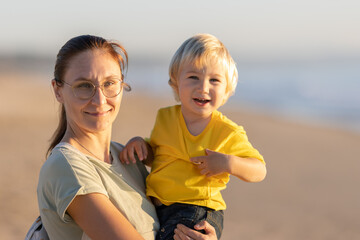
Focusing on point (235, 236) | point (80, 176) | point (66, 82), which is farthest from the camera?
point (235, 236)

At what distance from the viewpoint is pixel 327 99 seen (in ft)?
71.6

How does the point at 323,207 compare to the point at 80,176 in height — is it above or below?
below

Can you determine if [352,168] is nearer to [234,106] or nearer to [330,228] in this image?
[330,228]

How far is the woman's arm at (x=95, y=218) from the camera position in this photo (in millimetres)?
2504

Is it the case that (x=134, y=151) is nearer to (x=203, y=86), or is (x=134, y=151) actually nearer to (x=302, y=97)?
(x=203, y=86)

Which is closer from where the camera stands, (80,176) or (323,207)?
(80,176)

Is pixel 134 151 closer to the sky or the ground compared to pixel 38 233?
closer to the sky

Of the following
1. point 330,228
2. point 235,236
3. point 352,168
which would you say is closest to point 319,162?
point 352,168

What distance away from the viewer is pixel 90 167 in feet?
8.83

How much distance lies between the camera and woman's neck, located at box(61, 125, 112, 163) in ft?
9.46

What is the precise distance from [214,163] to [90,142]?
670 millimetres

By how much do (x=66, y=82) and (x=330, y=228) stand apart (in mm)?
6880

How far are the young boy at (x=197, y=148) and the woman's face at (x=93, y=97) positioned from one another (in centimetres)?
34

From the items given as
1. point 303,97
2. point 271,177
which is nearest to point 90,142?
point 271,177
